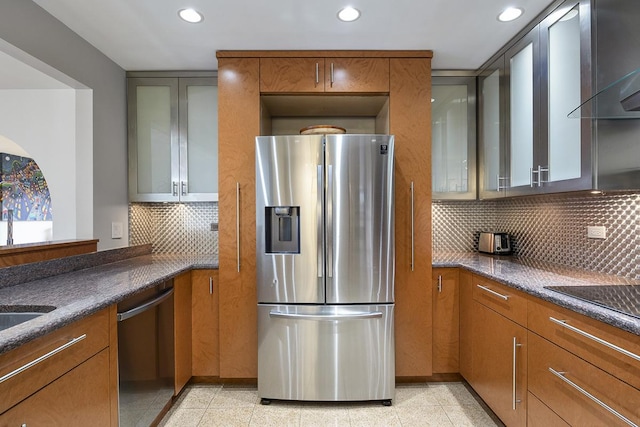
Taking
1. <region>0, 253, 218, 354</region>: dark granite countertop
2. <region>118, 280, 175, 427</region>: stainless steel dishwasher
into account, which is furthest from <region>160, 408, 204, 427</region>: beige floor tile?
<region>0, 253, 218, 354</region>: dark granite countertop

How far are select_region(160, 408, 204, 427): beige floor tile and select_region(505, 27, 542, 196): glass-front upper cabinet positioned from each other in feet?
8.21

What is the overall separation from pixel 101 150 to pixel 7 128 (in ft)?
2.80

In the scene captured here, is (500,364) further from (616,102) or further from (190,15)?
(190,15)

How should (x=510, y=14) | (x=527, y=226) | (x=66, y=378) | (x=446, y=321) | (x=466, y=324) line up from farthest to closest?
1. (x=527, y=226)
2. (x=446, y=321)
3. (x=466, y=324)
4. (x=510, y=14)
5. (x=66, y=378)

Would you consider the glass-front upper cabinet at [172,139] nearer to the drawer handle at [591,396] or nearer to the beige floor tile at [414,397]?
the beige floor tile at [414,397]

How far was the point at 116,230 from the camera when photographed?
263 centimetres

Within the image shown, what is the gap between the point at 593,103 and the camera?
1.51 meters

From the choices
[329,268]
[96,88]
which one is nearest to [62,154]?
[96,88]

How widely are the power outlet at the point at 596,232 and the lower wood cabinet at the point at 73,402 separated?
262cm

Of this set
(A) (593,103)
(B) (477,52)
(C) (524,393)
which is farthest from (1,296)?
(B) (477,52)

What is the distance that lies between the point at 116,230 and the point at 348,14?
229cm

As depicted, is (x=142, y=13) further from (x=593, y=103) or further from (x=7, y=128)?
(x=593, y=103)

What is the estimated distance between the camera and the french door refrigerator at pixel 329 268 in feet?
7.08

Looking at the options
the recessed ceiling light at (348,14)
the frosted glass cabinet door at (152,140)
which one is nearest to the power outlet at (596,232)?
the recessed ceiling light at (348,14)
